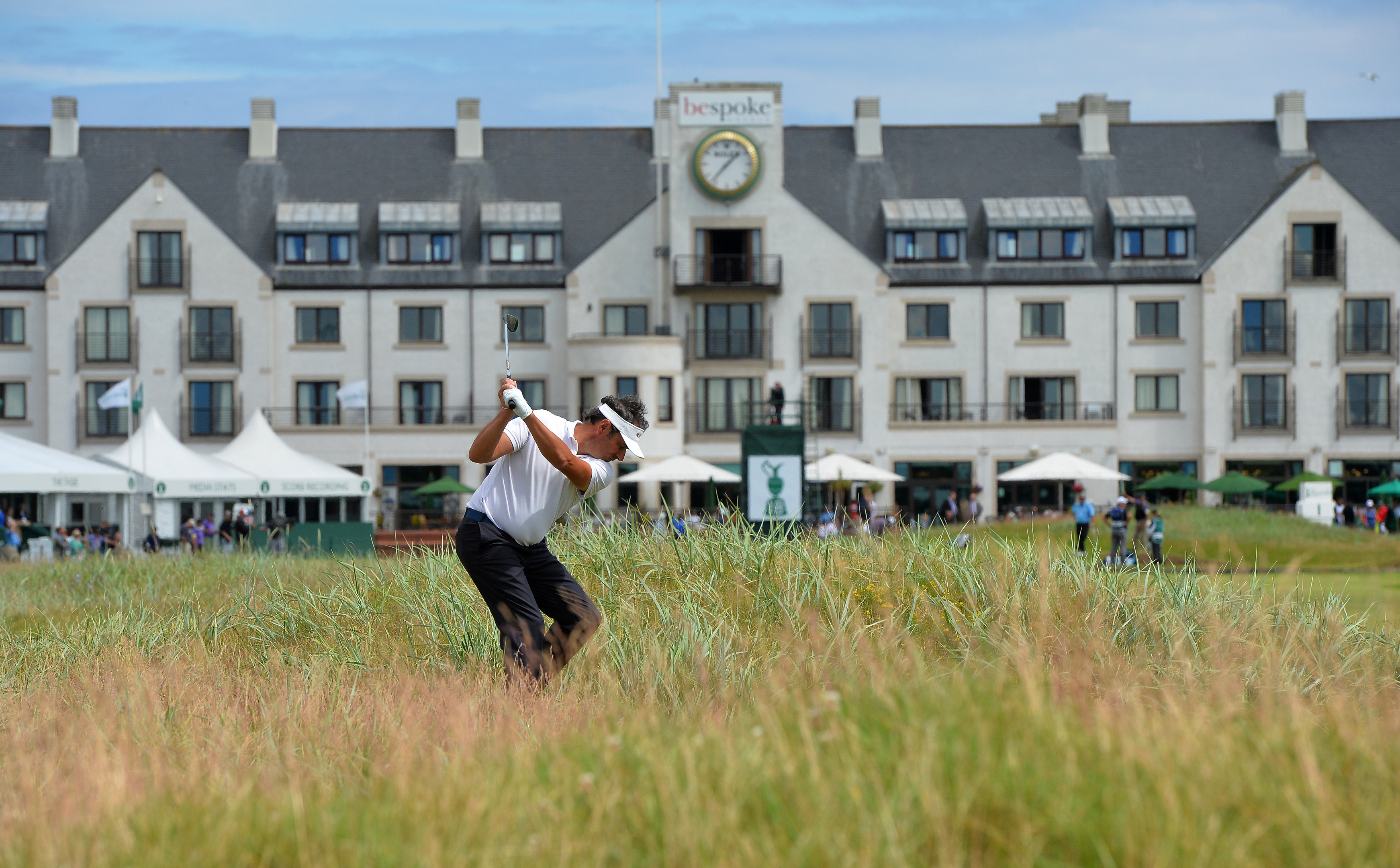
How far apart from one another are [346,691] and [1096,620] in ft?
13.5

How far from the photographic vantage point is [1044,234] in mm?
51938

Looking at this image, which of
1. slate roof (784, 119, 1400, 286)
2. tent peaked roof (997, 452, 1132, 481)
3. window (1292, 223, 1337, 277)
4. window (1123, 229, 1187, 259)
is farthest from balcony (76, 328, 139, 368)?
window (1292, 223, 1337, 277)

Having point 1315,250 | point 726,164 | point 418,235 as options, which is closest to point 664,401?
point 726,164

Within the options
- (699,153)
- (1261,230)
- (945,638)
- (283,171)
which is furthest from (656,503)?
(945,638)

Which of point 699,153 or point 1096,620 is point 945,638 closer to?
point 1096,620

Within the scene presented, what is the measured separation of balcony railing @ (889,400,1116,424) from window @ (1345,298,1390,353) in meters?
8.97

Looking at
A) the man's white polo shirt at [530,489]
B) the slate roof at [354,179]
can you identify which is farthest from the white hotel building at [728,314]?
the man's white polo shirt at [530,489]

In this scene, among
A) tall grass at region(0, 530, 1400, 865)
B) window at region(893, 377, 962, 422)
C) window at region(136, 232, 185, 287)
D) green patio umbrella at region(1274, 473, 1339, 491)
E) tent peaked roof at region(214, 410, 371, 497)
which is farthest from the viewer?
window at region(893, 377, 962, 422)

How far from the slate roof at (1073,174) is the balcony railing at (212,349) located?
21369 millimetres

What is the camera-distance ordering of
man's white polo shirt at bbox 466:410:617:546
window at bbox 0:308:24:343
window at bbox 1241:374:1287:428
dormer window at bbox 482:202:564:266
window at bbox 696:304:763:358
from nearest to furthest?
man's white polo shirt at bbox 466:410:617:546, window at bbox 0:308:24:343, window at bbox 1241:374:1287:428, window at bbox 696:304:763:358, dormer window at bbox 482:202:564:266

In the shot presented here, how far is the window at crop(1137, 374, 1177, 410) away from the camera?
51.4m

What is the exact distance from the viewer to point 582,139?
55.1 m

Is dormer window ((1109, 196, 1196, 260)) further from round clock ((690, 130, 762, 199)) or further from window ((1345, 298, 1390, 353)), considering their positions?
round clock ((690, 130, 762, 199))

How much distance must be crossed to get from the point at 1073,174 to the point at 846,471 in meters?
20.1
